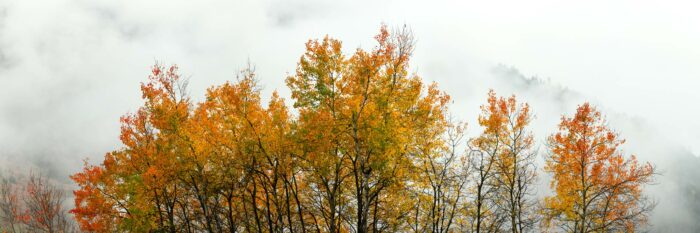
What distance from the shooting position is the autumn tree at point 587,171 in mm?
24469

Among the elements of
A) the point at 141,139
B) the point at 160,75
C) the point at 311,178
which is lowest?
the point at 311,178

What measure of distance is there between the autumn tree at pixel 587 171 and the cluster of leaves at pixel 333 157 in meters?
0.09

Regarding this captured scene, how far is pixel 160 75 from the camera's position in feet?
78.0

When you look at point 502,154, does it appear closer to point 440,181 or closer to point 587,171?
point 440,181

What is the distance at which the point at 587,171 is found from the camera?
2575 centimetres

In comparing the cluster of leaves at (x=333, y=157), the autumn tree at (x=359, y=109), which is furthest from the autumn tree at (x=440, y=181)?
the autumn tree at (x=359, y=109)

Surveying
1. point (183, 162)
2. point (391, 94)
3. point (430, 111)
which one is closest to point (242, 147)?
point (183, 162)

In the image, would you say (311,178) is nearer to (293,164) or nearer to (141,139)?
(293,164)

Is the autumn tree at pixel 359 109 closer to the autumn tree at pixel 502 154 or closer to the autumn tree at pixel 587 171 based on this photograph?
the autumn tree at pixel 502 154

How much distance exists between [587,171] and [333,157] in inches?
576

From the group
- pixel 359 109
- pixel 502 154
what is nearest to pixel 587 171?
pixel 502 154

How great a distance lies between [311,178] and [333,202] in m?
2.59

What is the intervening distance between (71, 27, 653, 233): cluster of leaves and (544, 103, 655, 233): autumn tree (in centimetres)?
9

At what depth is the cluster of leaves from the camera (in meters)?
19.3
